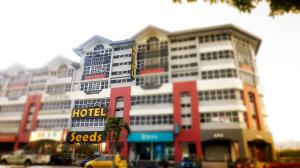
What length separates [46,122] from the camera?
4.86 meters

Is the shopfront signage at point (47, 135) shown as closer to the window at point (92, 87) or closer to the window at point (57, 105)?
the window at point (57, 105)

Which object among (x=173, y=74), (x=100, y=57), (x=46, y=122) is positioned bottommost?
(x=46, y=122)

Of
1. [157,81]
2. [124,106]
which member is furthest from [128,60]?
[157,81]

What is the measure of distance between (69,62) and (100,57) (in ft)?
3.10

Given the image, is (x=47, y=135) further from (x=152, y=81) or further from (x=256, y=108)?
(x=256, y=108)

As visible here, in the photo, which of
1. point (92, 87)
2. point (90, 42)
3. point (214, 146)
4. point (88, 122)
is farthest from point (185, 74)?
point (88, 122)

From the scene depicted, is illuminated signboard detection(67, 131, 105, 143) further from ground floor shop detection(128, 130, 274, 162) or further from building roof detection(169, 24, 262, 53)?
building roof detection(169, 24, 262, 53)

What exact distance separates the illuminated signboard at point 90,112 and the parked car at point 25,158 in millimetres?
1162

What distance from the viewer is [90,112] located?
18.2 feet

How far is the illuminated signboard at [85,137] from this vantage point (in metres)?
5.11

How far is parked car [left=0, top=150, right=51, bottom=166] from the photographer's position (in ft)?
14.4

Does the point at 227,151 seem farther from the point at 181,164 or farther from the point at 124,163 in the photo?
the point at 124,163

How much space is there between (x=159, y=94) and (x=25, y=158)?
248 inches

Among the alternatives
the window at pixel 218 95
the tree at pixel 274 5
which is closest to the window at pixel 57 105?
the tree at pixel 274 5
